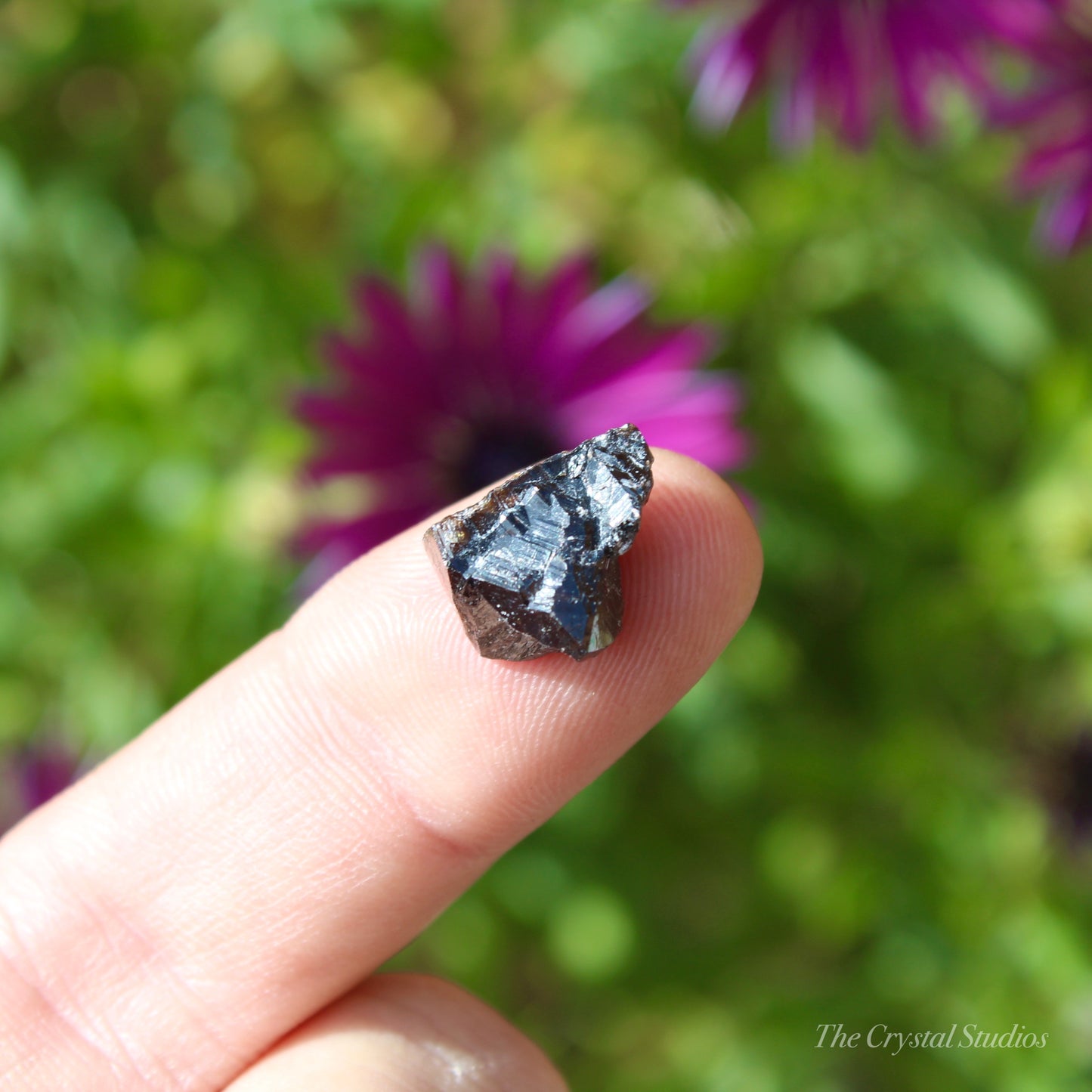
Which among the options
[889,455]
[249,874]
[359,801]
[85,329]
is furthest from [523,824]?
[85,329]

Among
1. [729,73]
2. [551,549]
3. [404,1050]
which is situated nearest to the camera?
[551,549]

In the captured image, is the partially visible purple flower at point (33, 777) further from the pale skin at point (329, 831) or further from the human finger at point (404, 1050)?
the human finger at point (404, 1050)

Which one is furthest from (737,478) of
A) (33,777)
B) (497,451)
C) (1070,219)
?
(33,777)

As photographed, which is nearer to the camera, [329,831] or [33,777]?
[329,831]

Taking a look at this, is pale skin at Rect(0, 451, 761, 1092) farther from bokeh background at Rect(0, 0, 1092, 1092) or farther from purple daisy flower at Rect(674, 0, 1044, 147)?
purple daisy flower at Rect(674, 0, 1044, 147)

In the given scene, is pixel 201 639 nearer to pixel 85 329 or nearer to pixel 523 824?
pixel 85 329

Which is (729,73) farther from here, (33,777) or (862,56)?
(33,777)
